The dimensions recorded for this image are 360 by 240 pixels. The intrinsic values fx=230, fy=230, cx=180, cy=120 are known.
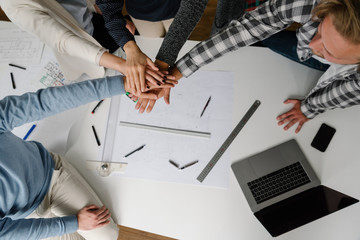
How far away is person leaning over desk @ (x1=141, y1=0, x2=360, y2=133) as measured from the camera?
2.03ft

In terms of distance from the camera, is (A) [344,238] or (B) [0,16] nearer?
(A) [344,238]

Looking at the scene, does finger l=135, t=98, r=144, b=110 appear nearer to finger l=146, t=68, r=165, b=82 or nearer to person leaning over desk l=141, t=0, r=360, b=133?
person leaning over desk l=141, t=0, r=360, b=133

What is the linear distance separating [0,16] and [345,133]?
8.84 ft

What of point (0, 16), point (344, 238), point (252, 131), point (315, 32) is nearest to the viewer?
Answer: point (315, 32)

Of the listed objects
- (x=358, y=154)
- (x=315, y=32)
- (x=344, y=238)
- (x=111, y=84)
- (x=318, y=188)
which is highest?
(x=315, y=32)

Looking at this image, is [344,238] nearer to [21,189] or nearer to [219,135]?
[219,135]

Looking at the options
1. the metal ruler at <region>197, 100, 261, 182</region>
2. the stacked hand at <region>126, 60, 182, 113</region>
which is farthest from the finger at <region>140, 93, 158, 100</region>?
the metal ruler at <region>197, 100, 261, 182</region>

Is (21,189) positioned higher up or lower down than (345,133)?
lower down

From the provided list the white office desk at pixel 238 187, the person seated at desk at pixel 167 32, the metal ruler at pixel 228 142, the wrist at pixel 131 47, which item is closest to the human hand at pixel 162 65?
the person seated at desk at pixel 167 32

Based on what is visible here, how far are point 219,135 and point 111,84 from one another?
0.52 metres

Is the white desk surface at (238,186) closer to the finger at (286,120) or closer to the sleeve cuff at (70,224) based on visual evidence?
the finger at (286,120)

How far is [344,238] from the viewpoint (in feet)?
2.91

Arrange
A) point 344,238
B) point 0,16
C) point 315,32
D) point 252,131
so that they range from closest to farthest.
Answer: point 315,32 < point 344,238 < point 252,131 < point 0,16

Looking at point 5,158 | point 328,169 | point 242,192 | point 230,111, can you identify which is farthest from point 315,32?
point 5,158
